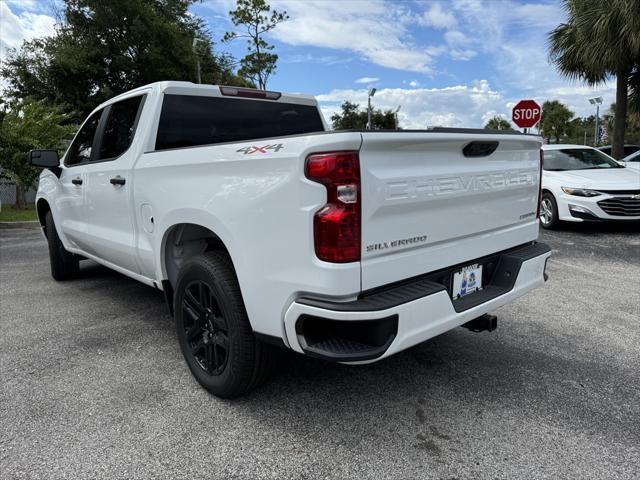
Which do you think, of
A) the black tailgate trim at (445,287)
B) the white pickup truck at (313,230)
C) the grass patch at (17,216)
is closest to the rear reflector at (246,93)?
the white pickup truck at (313,230)

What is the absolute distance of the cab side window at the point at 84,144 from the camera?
442cm

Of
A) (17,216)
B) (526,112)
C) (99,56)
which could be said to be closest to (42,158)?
(17,216)

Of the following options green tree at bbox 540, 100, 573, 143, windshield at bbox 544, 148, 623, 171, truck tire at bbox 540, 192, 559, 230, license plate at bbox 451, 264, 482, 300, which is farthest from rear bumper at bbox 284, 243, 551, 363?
green tree at bbox 540, 100, 573, 143

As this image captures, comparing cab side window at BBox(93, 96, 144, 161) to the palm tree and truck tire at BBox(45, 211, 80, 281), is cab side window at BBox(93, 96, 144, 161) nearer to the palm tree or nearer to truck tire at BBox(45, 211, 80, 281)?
truck tire at BBox(45, 211, 80, 281)

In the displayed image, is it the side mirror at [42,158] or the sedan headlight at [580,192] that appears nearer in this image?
the side mirror at [42,158]

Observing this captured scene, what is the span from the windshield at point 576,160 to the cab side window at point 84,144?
757cm

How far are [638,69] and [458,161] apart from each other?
626 inches

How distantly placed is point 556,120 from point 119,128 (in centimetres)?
6225

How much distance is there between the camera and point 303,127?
4.26 m

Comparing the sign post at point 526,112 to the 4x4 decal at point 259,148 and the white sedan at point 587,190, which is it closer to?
the white sedan at point 587,190

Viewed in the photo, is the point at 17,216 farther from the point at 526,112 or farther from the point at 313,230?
the point at 526,112

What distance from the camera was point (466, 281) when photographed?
269cm

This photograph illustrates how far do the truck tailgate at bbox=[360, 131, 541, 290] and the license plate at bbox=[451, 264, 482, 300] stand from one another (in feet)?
0.22

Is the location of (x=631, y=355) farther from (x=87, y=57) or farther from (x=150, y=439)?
(x=87, y=57)
